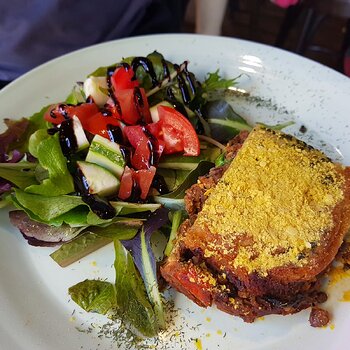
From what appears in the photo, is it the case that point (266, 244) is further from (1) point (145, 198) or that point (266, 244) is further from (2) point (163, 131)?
(2) point (163, 131)

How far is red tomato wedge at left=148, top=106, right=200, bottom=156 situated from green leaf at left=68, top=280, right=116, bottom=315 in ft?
2.07

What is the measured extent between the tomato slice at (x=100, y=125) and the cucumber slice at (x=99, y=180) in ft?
0.55

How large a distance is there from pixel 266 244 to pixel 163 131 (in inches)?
29.6

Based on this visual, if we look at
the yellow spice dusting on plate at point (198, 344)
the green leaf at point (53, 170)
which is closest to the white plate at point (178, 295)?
the yellow spice dusting on plate at point (198, 344)

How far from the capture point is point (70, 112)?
6.99ft

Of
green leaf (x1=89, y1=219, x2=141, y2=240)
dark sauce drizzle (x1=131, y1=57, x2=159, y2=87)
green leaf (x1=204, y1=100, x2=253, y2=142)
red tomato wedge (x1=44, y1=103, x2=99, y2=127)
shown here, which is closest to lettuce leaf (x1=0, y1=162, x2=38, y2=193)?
red tomato wedge (x1=44, y1=103, x2=99, y2=127)


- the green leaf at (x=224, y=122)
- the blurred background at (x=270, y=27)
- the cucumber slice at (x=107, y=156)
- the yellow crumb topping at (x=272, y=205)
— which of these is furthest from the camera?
the blurred background at (x=270, y=27)

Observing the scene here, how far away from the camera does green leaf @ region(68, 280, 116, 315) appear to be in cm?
173

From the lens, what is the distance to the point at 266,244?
1.56m

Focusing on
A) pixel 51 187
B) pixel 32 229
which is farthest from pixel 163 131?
pixel 32 229

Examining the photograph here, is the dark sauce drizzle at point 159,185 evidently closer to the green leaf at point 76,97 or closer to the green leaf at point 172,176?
the green leaf at point 172,176

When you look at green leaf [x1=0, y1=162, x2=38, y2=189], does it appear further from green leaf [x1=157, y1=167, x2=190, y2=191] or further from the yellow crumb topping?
the yellow crumb topping

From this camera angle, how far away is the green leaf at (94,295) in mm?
1729

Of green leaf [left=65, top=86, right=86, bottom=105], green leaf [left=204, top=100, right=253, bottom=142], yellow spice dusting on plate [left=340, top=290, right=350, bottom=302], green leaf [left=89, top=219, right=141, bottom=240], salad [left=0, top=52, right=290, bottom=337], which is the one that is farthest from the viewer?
green leaf [left=65, top=86, right=86, bottom=105]
